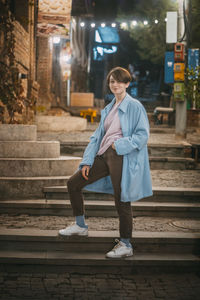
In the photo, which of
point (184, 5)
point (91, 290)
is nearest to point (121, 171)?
point (91, 290)

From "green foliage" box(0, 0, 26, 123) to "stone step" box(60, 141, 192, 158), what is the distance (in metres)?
1.59

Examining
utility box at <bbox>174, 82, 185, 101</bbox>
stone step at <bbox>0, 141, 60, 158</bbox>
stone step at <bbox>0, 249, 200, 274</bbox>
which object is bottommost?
stone step at <bbox>0, 249, 200, 274</bbox>

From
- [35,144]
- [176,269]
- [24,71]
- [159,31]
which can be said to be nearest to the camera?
[176,269]

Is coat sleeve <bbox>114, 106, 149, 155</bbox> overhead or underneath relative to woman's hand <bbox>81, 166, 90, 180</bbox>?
overhead

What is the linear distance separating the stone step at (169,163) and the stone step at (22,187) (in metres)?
3.74

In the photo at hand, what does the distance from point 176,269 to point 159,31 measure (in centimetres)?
2045

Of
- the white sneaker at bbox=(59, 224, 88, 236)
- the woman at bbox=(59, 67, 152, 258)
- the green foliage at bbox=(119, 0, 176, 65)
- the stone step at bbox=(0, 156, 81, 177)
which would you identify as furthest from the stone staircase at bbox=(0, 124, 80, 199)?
the green foliage at bbox=(119, 0, 176, 65)

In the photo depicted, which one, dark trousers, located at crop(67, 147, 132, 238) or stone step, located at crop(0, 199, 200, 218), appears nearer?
dark trousers, located at crop(67, 147, 132, 238)

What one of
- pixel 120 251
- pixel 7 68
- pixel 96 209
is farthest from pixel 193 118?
pixel 120 251

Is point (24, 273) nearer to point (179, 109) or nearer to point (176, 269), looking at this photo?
point (176, 269)

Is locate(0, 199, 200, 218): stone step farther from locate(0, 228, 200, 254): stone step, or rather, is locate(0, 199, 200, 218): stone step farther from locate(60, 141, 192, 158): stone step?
locate(60, 141, 192, 158): stone step

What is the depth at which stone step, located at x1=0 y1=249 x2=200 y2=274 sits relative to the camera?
411cm

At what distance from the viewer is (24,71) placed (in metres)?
12.2

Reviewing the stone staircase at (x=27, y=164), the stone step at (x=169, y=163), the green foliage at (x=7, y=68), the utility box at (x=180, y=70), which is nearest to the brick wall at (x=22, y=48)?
the green foliage at (x=7, y=68)
